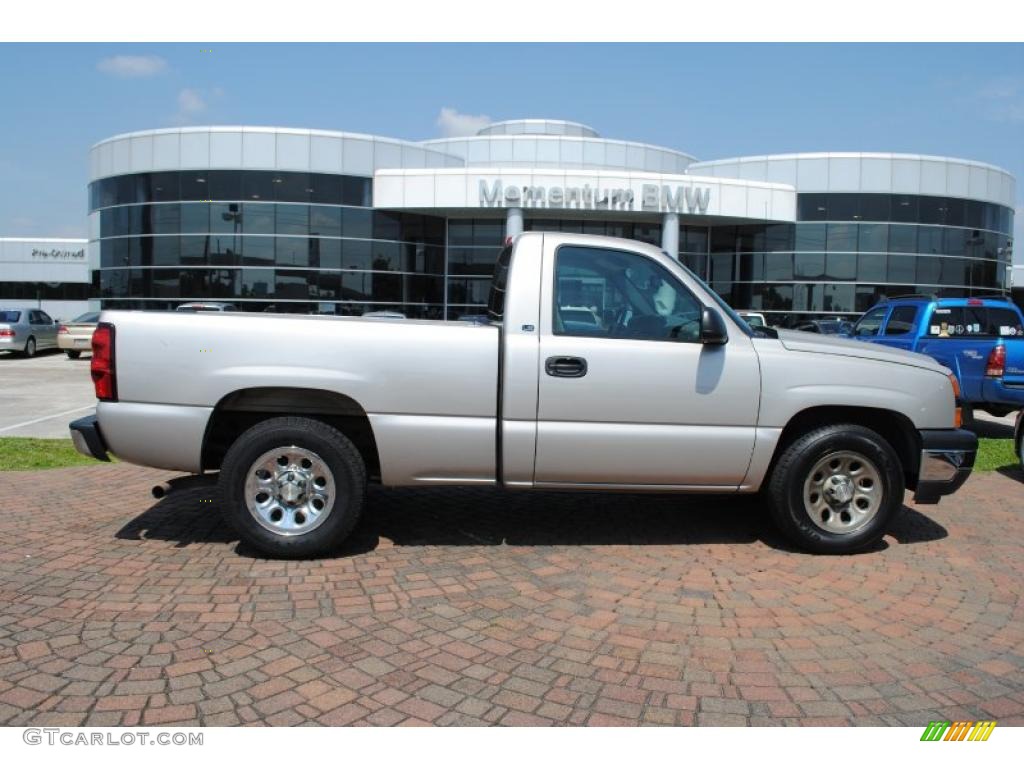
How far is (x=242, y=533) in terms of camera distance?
15.8 feet

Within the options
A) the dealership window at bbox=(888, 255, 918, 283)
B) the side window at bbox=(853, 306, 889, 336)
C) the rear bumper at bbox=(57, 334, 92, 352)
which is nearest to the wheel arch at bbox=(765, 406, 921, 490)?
the side window at bbox=(853, 306, 889, 336)

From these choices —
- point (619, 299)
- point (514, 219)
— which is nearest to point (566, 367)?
point (619, 299)

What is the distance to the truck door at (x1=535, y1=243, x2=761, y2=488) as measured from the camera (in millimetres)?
4824

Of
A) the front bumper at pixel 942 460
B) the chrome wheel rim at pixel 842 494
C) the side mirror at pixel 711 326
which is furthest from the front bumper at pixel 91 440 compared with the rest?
the front bumper at pixel 942 460

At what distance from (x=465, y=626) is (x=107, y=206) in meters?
35.5

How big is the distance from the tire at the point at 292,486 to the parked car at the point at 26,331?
23.4 metres

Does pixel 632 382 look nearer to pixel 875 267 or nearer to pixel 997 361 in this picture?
pixel 997 361

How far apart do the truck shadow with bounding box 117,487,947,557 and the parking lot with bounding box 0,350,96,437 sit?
5.43 m

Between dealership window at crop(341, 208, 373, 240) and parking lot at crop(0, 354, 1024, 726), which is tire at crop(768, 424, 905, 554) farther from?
dealership window at crop(341, 208, 373, 240)

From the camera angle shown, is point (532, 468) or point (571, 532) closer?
point (532, 468)

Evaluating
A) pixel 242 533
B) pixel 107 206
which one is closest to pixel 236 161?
pixel 107 206

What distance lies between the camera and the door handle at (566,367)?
15.7 ft

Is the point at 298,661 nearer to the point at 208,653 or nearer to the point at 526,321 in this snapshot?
the point at 208,653

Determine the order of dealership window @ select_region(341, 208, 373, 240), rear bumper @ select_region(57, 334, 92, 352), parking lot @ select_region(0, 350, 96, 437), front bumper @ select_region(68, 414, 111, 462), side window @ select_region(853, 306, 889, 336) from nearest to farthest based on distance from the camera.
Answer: front bumper @ select_region(68, 414, 111, 462) < parking lot @ select_region(0, 350, 96, 437) < side window @ select_region(853, 306, 889, 336) < rear bumper @ select_region(57, 334, 92, 352) < dealership window @ select_region(341, 208, 373, 240)
